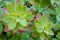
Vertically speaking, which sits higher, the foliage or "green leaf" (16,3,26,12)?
"green leaf" (16,3,26,12)

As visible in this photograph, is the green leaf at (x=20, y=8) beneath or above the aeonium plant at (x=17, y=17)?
above

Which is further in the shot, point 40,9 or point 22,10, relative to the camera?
point 40,9

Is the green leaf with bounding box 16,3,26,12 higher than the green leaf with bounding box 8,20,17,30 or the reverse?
higher

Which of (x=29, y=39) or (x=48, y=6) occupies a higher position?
(x=48, y=6)

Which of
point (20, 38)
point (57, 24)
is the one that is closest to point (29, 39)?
point (20, 38)

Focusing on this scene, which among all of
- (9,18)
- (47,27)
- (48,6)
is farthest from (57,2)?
(9,18)

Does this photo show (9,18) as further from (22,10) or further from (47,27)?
(47,27)

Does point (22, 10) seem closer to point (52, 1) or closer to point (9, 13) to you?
point (9, 13)
